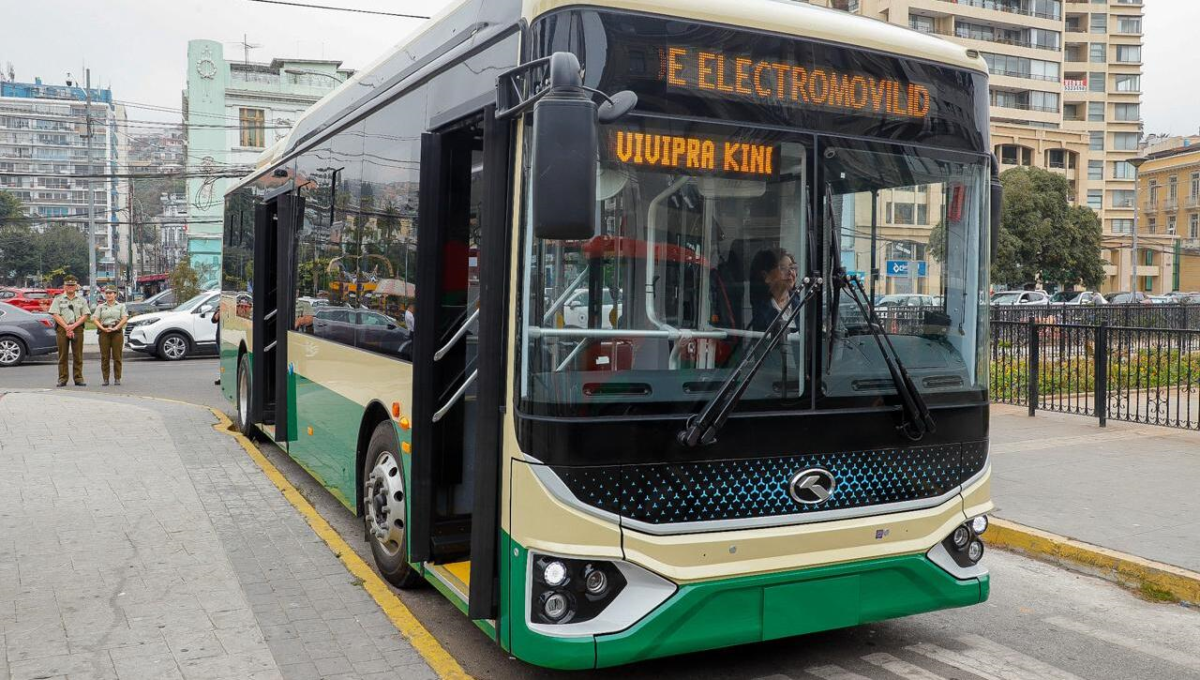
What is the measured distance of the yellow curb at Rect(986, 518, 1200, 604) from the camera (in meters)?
6.38

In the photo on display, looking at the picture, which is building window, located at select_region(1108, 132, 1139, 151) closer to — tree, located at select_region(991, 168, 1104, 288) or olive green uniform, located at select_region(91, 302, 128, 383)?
tree, located at select_region(991, 168, 1104, 288)

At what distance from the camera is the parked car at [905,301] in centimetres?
473

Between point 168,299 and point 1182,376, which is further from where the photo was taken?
point 168,299

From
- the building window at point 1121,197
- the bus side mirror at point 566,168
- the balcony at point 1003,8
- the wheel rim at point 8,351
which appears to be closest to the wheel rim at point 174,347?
the wheel rim at point 8,351

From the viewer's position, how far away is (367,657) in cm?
501

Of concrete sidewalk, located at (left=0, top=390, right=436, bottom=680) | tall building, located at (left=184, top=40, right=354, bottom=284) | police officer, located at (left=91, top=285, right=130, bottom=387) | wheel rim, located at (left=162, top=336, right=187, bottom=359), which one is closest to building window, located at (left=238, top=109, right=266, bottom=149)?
tall building, located at (left=184, top=40, right=354, bottom=284)

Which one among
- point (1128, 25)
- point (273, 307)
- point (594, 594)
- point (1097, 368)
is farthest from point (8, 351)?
point (1128, 25)

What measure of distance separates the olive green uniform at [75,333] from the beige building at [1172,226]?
92214 millimetres

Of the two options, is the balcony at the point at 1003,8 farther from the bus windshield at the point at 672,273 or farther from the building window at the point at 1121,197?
the bus windshield at the point at 672,273

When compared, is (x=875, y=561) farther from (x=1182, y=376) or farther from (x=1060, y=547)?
(x=1182, y=376)

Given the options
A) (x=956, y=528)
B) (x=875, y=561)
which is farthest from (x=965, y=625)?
(x=875, y=561)

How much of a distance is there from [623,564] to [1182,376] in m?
12.1

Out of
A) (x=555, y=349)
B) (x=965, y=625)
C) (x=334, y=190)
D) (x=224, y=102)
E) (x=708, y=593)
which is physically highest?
(x=224, y=102)

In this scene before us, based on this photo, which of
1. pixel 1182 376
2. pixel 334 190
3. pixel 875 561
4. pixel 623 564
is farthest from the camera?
pixel 1182 376
